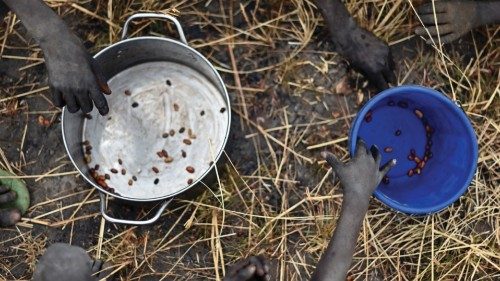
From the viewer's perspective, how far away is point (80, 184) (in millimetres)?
3066

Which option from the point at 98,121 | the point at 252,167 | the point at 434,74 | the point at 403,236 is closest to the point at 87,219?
the point at 98,121

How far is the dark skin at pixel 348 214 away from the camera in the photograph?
94.8 inches

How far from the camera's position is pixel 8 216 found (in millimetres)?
2990

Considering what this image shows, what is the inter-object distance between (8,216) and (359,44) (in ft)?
5.48

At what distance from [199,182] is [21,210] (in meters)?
0.82

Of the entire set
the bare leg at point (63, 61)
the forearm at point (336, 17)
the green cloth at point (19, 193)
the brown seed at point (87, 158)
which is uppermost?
the bare leg at point (63, 61)

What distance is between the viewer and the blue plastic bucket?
8.86ft

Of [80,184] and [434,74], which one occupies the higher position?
[434,74]

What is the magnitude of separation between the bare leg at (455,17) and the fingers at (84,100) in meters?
1.45

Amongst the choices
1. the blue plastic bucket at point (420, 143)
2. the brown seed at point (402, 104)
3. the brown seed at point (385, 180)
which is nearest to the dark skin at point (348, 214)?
the blue plastic bucket at point (420, 143)

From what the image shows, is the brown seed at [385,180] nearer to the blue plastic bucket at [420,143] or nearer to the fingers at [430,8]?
the blue plastic bucket at [420,143]

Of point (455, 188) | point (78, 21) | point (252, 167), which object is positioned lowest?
point (252, 167)

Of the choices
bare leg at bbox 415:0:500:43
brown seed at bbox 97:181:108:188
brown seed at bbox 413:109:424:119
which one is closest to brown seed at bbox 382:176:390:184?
brown seed at bbox 413:109:424:119

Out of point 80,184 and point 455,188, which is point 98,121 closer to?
point 80,184
